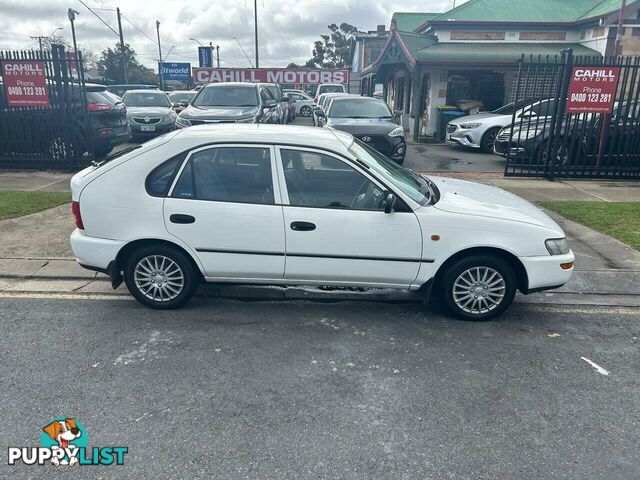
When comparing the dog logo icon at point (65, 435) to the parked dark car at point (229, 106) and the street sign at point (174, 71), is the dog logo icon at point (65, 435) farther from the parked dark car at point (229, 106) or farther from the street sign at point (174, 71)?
the street sign at point (174, 71)

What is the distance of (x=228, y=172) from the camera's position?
171 inches

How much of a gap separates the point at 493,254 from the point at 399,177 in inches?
44.3

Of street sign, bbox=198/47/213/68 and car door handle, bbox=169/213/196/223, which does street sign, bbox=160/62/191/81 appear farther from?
car door handle, bbox=169/213/196/223

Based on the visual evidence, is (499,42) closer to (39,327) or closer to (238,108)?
(238,108)

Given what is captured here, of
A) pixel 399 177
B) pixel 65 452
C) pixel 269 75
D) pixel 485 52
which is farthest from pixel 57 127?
pixel 269 75

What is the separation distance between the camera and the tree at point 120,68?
6450cm

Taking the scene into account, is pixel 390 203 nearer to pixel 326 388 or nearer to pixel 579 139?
pixel 326 388

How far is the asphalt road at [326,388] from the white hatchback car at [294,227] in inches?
16.7

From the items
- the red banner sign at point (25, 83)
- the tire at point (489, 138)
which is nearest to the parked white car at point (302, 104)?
the tire at point (489, 138)

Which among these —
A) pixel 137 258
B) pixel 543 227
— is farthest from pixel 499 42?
pixel 137 258

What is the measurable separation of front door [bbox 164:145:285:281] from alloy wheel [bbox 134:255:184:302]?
0.31m

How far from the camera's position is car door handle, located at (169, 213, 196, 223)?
4.27m

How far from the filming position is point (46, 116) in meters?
10.5

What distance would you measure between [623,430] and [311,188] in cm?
283
